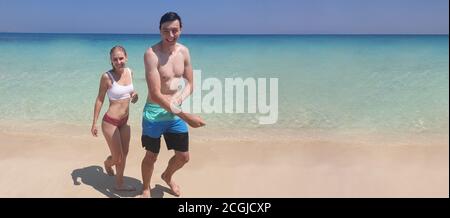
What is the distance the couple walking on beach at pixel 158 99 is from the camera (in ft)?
11.3

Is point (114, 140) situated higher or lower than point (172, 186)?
higher

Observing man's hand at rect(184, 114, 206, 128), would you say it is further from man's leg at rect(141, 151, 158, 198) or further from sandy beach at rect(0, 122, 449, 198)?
sandy beach at rect(0, 122, 449, 198)

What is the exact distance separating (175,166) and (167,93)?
845 millimetres

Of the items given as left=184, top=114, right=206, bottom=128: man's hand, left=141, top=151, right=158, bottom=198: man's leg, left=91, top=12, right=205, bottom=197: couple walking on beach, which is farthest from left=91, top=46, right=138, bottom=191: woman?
left=184, top=114, right=206, bottom=128: man's hand

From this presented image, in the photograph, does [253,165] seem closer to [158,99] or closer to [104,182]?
[104,182]

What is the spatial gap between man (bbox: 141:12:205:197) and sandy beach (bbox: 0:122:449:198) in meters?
0.80

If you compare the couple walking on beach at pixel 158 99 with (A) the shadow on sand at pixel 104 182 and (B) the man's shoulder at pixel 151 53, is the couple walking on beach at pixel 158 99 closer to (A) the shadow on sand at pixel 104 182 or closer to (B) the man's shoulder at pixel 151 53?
(B) the man's shoulder at pixel 151 53

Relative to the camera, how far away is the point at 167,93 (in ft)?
12.0

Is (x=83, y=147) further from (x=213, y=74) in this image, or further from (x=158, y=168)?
(x=213, y=74)

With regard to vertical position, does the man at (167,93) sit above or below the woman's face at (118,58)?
below

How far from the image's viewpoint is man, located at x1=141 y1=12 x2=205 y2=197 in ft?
11.3
